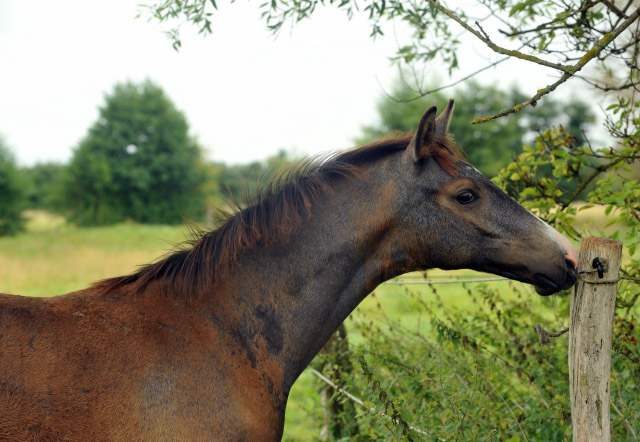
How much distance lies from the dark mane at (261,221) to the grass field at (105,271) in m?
2.13

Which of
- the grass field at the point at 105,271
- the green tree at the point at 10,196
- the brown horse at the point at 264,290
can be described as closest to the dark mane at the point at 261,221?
the brown horse at the point at 264,290

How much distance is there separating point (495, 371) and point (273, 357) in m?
2.27

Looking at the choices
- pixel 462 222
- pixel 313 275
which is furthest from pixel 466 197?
pixel 313 275

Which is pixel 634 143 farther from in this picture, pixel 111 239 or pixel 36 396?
pixel 111 239

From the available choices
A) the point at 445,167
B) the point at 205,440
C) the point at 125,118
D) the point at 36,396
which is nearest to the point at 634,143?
the point at 445,167

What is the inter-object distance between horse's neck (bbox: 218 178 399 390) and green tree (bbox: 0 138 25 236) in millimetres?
38095

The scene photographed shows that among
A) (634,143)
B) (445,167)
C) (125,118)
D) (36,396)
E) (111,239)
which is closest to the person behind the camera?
(36,396)

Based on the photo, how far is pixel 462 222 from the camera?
109 inches

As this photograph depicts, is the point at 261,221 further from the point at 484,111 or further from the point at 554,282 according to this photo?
the point at 484,111

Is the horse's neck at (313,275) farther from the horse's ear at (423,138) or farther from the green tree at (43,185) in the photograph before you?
the green tree at (43,185)

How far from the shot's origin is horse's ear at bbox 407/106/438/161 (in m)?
2.69

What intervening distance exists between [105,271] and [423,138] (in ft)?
56.3

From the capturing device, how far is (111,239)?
27750 mm

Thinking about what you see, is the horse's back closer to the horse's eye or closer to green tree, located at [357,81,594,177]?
the horse's eye
